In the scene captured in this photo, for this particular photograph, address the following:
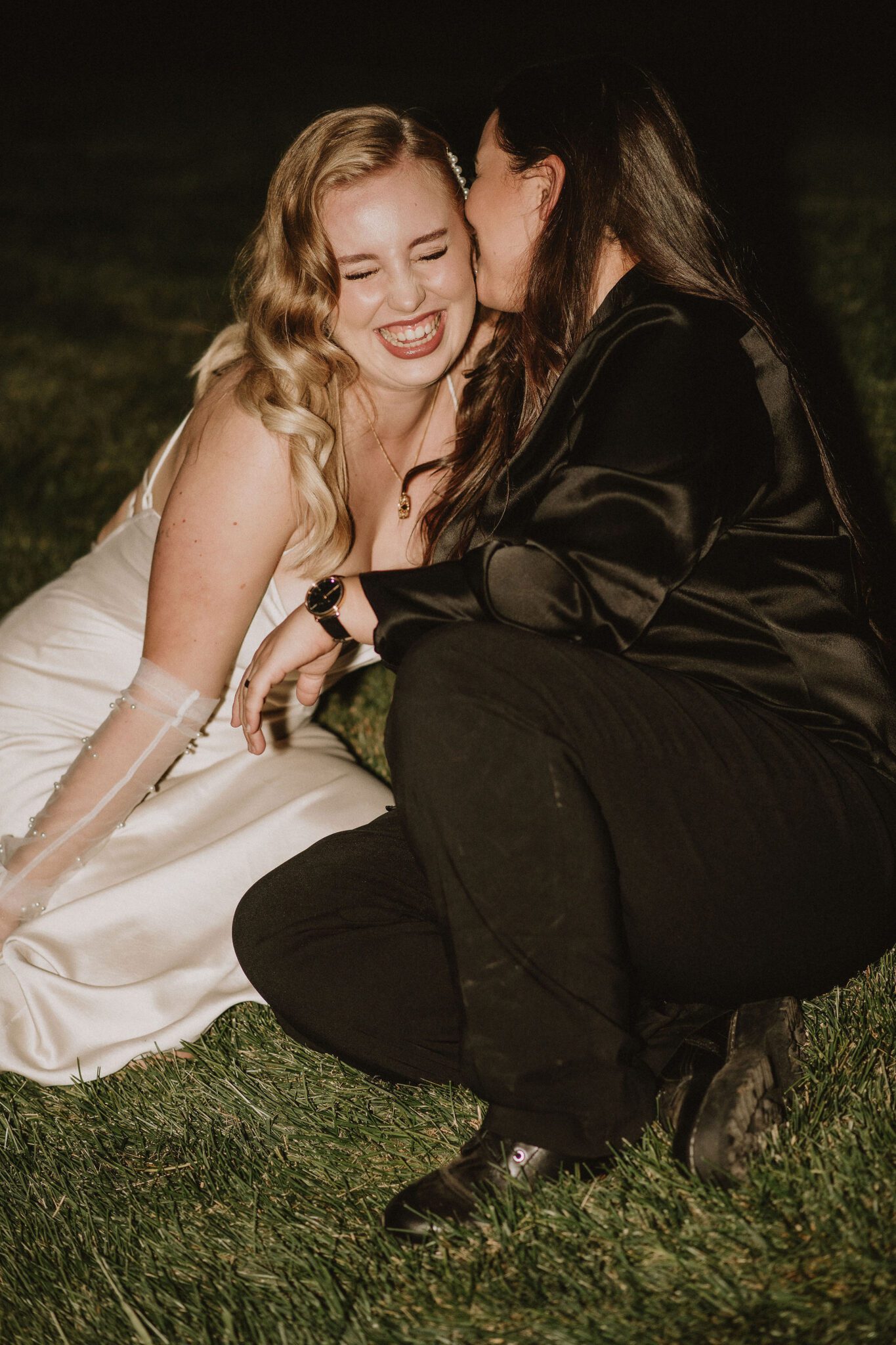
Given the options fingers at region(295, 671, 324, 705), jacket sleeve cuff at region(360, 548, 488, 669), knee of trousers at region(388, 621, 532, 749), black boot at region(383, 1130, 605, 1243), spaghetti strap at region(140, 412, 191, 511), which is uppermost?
spaghetti strap at region(140, 412, 191, 511)

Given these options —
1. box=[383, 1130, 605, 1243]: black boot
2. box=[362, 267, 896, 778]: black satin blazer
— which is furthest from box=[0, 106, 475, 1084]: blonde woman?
box=[383, 1130, 605, 1243]: black boot

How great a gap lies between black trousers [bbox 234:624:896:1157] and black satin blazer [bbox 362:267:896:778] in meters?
0.08

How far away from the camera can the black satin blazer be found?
2.05 metres

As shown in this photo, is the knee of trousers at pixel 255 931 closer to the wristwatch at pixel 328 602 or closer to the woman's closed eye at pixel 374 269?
the wristwatch at pixel 328 602

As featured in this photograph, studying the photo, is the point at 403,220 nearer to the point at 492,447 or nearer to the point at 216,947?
the point at 492,447

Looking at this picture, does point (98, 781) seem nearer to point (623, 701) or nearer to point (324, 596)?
point (324, 596)

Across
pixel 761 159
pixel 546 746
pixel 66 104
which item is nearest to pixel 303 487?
pixel 546 746

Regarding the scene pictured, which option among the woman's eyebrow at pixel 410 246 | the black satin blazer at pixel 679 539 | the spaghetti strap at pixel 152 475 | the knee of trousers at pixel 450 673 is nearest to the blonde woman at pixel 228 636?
the woman's eyebrow at pixel 410 246

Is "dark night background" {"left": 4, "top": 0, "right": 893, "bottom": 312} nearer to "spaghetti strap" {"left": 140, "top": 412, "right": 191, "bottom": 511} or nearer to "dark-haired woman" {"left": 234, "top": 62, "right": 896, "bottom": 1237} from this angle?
"dark-haired woman" {"left": 234, "top": 62, "right": 896, "bottom": 1237}

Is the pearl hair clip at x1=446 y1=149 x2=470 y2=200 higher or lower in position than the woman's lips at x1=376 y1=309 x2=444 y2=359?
higher

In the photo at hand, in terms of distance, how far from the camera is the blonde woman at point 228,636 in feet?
9.46

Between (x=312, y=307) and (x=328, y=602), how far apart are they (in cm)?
97

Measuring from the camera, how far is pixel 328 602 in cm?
229

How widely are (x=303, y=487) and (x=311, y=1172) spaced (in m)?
1.45
